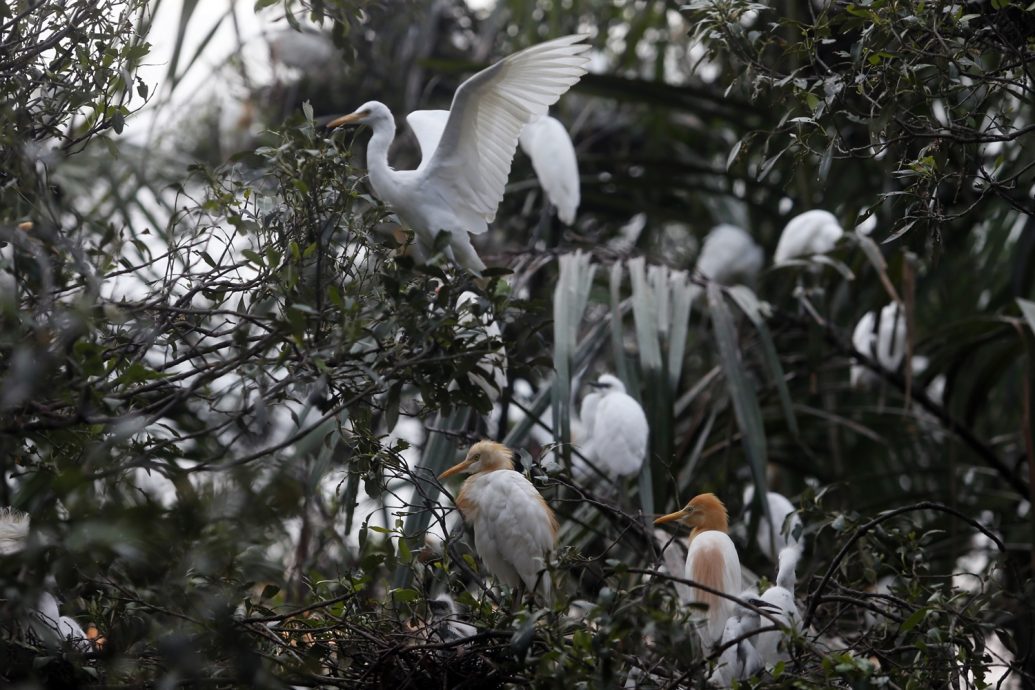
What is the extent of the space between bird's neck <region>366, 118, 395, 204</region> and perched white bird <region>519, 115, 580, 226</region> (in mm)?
1529

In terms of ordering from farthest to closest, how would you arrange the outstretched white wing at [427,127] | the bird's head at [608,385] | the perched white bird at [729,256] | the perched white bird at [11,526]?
1. the perched white bird at [729,256]
2. the bird's head at [608,385]
3. the outstretched white wing at [427,127]
4. the perched white bird at [11,526]

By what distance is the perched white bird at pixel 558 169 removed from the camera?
3900 millimetres

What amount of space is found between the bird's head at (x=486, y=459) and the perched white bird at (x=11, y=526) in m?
0.76

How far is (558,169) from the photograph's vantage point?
391cm

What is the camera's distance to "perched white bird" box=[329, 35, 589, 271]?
2.14 meters

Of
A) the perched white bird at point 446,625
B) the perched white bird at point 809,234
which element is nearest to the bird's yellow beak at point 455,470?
the perched white bird at point 446,625

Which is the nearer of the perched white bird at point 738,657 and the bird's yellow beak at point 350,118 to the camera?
the perched white bird at point 738,657

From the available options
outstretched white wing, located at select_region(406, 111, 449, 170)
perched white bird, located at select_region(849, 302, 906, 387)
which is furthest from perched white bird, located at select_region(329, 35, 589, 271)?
perched white bird, located at select_region(849, 302, 906, 387)

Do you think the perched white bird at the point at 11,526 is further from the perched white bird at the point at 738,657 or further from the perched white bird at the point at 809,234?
the perched white bird at the point at 809,234

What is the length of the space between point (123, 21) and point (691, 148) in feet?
11.1

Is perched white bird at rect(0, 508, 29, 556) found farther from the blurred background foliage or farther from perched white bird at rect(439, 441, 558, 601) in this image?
perched white bird at rect(439, 441, 558, 601)

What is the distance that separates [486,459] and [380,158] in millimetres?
644

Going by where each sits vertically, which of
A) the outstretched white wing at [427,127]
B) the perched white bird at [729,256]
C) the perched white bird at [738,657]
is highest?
the outstretched white wing at [427,127]

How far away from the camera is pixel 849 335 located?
3.47 meters
